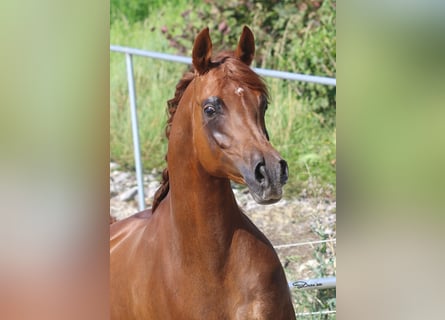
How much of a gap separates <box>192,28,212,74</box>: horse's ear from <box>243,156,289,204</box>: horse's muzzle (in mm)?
338

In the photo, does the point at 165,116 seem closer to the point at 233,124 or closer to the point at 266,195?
the point at 233,124

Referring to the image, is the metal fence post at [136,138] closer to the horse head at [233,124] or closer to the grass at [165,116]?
the grass at [165,116]

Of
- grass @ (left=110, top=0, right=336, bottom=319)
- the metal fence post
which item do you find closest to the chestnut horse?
the metal fence post

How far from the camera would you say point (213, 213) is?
1958 millimetres

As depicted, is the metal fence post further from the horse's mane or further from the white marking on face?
the white marking on face

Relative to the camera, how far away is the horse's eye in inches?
74.6

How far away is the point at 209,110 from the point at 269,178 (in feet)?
0.88
